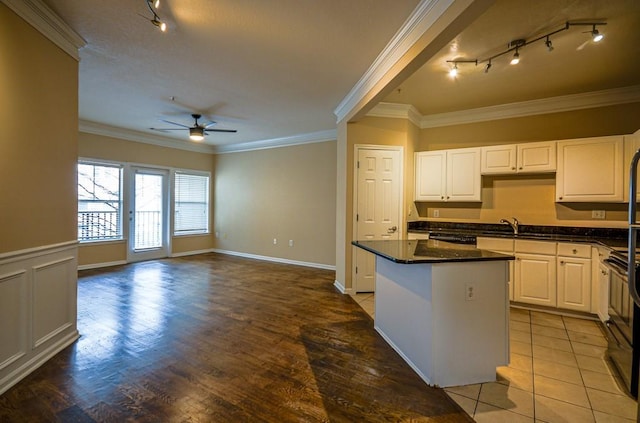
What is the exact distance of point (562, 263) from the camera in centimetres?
353

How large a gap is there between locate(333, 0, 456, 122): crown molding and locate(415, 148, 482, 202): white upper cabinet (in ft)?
4.97

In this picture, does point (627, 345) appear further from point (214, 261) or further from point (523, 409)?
point (214, 261)

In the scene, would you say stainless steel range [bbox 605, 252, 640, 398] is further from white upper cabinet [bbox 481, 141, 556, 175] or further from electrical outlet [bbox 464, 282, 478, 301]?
white upper cabinet [bbox 481, 141, 556, 175]

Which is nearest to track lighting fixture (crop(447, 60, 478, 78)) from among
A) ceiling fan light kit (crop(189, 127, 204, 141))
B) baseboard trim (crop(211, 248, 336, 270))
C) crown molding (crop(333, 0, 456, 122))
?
crown molding (crop(333, 0, 456, 122))

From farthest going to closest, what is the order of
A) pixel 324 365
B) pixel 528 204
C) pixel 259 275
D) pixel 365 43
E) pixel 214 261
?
1. pixel 214 261
2. pixel 259 275
3. pixel 528 204
4. pixel 365 43
5. pixel 324 365

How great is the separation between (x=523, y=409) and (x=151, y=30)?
405 centimetres

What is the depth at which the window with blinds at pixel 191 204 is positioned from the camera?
7.31m

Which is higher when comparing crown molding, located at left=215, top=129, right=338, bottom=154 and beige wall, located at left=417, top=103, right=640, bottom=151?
crown molding, located at left=215, top=129, right=338, bottom=154

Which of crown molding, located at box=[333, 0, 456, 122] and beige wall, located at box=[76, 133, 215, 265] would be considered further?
beige wall, located at box=[76, 133, 215, 265]

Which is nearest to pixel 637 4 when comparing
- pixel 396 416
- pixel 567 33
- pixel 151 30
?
pixel 567 33

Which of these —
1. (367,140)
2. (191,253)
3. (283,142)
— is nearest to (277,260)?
(191,253)

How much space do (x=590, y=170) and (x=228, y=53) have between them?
4355 millimetres

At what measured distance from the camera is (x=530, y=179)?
13.8 feet

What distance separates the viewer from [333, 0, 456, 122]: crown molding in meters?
2.16
